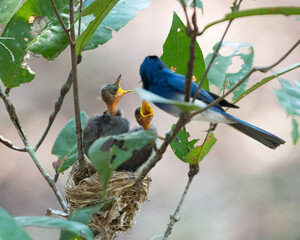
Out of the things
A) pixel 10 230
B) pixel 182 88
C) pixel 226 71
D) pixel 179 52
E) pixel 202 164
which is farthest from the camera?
pixel 202 164

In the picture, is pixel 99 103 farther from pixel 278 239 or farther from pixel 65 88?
pixel 65 88

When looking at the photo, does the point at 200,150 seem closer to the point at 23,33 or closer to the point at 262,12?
the point at 262,12

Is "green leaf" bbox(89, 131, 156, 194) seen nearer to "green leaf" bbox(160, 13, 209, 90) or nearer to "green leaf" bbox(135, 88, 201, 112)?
"green leaf" bbox(135, 88, 201, 112)

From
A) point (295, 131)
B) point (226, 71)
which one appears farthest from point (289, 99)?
point (226, 71)

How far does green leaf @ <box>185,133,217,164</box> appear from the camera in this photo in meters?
1.87

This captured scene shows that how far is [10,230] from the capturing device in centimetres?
114

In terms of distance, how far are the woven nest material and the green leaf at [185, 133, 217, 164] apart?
339 millimetres

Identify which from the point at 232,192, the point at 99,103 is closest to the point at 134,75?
the point at 99,103

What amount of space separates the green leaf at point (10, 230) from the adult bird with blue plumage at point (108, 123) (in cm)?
156

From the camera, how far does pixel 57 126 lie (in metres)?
5.63

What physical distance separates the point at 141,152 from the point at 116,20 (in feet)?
2.75

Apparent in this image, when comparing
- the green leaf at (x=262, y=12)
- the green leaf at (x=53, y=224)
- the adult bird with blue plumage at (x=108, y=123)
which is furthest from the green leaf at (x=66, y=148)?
the green leaf at (x=262, y=12)

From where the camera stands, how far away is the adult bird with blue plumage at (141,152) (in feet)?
9.19

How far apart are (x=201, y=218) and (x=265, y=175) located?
0.94m
